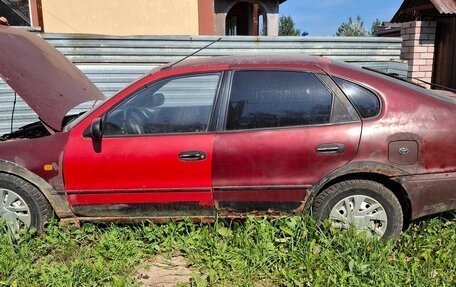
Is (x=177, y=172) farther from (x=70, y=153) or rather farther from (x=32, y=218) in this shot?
(x=32, y=218)

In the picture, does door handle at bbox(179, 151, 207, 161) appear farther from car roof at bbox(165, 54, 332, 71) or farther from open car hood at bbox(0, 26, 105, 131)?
open car hood at bbox(0, 26, 105, 131)

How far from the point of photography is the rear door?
10.0 ft

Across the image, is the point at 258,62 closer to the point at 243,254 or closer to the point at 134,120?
the point at 134,120

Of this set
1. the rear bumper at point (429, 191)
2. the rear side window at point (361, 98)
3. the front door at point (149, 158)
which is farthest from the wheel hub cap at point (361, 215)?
the front door at point (149, 158)

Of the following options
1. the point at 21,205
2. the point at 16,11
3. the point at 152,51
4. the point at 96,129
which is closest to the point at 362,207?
the point at 96,129

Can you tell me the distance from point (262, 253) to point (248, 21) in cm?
1312

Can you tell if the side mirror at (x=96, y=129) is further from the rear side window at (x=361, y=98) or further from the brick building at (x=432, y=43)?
the brick building at (x=432, y=43)

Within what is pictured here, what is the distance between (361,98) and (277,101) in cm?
66

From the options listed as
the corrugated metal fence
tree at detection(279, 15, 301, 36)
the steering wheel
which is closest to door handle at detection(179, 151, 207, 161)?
the steering wheel

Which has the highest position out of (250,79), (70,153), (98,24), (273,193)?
(98,24)

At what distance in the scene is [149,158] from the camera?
123 inches

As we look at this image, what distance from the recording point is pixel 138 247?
327cm

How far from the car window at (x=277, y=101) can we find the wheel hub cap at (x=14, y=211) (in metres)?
1.84

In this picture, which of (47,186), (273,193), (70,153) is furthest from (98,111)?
(273,193)
